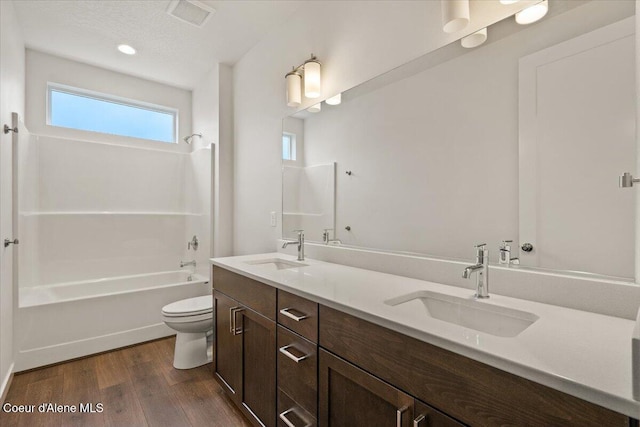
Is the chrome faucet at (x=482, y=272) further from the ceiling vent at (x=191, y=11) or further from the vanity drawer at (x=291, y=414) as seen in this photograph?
the ceiling vent at (x=191, y=11)

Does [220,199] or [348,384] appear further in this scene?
[220,199]

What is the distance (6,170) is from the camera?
209 centimetres

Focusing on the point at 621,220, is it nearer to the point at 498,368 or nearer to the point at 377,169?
the point at 498,368

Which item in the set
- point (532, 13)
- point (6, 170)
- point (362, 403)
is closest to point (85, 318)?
point (6, 170)

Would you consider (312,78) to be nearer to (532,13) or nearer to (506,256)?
(532,13)

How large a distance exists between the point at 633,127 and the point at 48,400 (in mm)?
3213

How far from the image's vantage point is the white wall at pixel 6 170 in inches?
77.4

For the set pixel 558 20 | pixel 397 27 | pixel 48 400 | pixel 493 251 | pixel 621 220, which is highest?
pixel 397 27

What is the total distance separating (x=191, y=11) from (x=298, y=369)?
2523 millimetres

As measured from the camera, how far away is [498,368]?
2.19 feet

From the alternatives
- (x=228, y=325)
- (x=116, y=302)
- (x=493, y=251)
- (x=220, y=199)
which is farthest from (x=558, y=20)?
(x=116, y=302)

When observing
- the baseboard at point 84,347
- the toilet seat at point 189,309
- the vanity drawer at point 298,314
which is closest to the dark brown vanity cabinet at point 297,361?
the vanity drawer at point 298,314

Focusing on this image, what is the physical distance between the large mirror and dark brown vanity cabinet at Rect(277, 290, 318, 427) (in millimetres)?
614

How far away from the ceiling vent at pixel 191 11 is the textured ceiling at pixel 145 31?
4cm
